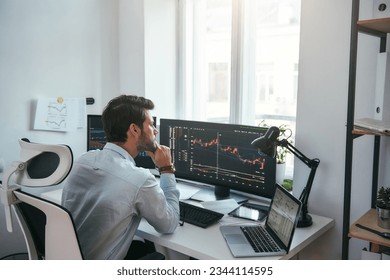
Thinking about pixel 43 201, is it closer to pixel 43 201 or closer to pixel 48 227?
pixel 43 201

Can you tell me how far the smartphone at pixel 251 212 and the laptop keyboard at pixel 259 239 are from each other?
0.13 metres

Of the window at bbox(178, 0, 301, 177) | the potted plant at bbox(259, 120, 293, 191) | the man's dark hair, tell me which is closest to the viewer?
the man's dark hair

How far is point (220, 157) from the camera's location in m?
2.12

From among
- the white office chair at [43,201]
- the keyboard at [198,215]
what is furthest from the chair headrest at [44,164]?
the keyboard at [198,215]

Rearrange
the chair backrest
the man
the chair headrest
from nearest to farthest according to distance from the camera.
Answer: the chair backrest < the chair headrest < the man

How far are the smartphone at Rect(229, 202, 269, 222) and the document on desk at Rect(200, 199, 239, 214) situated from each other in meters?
0.03

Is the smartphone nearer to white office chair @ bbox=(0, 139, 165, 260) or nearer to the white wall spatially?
white office chair @ bbox=(0, 139, 165, 260)

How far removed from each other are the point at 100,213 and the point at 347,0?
4.54 feet

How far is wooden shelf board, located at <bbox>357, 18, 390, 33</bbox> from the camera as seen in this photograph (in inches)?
57.9

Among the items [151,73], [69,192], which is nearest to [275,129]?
[69,192]


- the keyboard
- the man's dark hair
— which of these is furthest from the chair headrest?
the keyboard

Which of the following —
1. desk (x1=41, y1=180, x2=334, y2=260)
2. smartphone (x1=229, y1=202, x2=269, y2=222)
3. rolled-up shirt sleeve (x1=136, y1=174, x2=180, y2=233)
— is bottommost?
desk (x1=41, y1=180, x2=334, y2=260)
